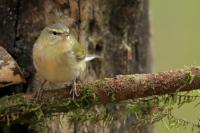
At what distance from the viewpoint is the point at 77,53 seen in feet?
14.6

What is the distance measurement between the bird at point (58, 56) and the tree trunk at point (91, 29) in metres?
0.18

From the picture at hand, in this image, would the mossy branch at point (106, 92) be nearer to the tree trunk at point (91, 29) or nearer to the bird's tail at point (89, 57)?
the bird's tail at point (89, 57)

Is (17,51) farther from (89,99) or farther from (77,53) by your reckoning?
(89,99)

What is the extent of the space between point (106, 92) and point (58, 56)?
0.44 meters

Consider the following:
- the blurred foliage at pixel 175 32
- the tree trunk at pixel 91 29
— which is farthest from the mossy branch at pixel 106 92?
the blurred foliage at pixel 175 32

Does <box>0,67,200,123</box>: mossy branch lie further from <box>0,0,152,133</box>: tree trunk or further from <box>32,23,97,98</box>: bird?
<box>0,0,152,133</box>: tree trunk

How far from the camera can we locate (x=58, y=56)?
4.43m

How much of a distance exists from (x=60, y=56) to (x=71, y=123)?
1.22ft

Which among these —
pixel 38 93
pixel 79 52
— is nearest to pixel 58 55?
pixel 79 52

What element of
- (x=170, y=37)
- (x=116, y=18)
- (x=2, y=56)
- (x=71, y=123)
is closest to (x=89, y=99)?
(x=71, y=123)

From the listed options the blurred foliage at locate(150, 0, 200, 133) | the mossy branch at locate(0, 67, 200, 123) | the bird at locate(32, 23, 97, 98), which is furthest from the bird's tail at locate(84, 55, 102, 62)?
the blurred foliage at locate(150, 0, 200, 133)

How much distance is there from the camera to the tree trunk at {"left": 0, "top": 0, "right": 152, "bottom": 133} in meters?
4.66

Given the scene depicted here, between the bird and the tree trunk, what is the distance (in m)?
0.18

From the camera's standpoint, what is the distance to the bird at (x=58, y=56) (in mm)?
4379
